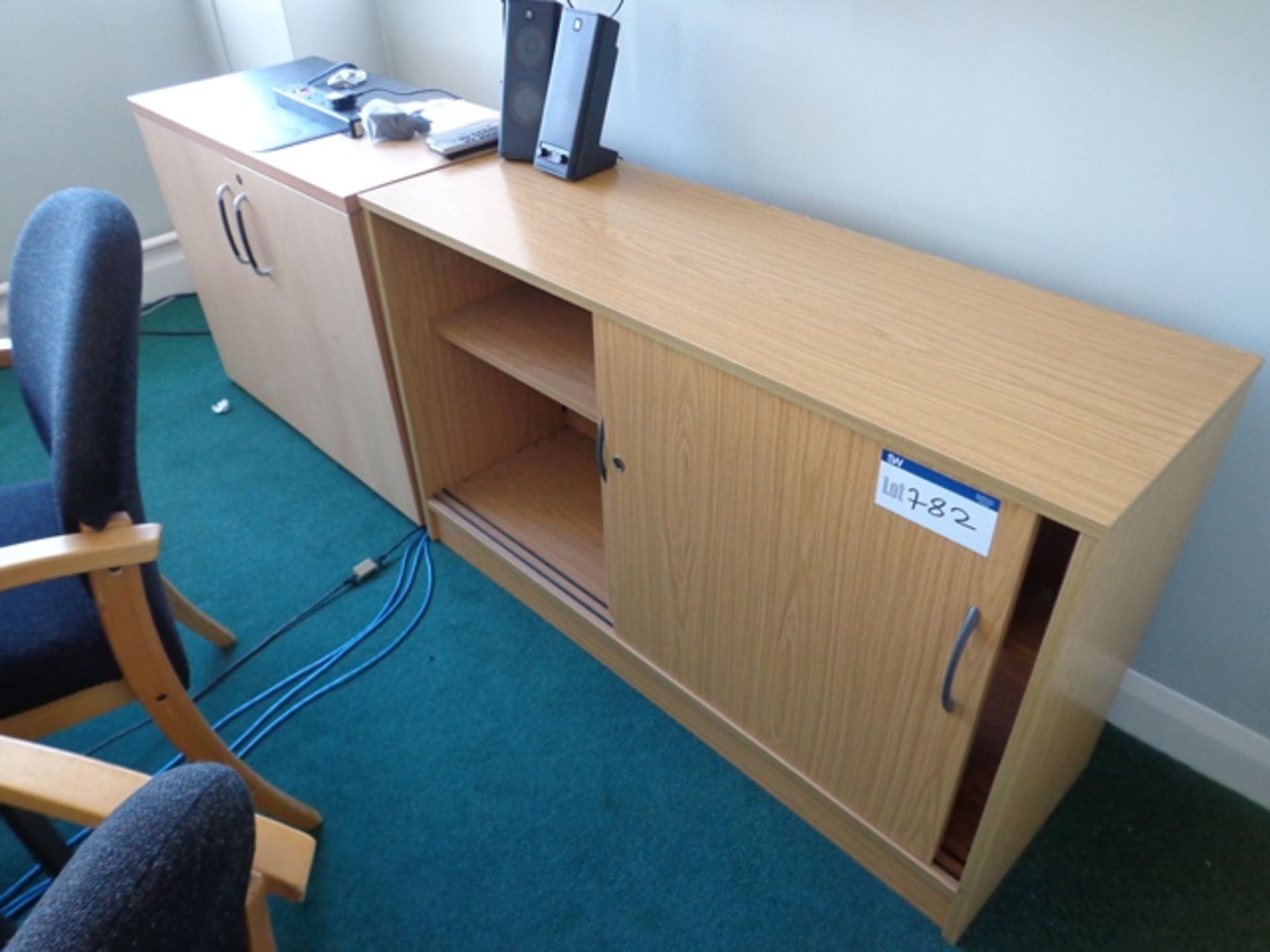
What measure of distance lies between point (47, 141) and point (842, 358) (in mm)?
2446

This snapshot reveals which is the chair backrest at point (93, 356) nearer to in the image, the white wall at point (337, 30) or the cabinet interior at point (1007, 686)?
the cabinet interior at point (1007, 686)

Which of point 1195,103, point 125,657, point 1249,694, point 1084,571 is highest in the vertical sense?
point 1195,103

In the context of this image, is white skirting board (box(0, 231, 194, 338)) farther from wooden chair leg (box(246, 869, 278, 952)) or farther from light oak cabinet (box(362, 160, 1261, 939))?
wooden chair leg (box(246, 869, 278, 952))

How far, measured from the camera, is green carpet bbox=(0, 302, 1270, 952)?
49.7 inches

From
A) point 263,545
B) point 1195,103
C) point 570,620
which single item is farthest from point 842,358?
point 263,545

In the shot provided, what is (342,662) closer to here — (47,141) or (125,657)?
(125,657)

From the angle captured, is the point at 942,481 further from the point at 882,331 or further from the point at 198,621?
the point at 198,621

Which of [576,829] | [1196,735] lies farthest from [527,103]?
[1196,735]

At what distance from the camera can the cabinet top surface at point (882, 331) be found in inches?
33.7

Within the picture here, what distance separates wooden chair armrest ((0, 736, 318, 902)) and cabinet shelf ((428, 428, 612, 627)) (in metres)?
0.85

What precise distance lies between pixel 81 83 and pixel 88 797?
2.38m

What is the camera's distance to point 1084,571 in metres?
0.80

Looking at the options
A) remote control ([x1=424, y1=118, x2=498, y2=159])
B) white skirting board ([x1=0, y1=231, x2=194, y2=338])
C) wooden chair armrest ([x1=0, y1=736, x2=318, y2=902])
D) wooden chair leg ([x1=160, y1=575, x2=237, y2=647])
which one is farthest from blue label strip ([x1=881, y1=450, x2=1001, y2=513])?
white skirting board ([x1=0, y1=231, x2=194, y2=338])

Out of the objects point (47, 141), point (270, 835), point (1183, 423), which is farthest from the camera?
point (47, 141)
